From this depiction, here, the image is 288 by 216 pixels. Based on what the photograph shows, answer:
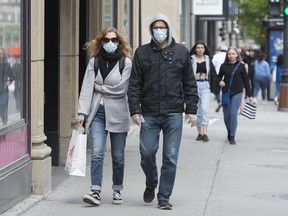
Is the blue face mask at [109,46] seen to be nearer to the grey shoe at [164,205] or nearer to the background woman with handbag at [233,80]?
the grey shoe at [164,205]

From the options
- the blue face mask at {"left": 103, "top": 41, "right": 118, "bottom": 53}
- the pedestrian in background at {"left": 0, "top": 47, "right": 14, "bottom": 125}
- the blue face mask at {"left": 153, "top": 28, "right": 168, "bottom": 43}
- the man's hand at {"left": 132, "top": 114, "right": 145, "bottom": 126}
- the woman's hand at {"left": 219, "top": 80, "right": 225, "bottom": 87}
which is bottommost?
the man's hand at {"left": 132, "top": 114, "right": 145, "bottom": 126}

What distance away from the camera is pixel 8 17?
8953 millimetres

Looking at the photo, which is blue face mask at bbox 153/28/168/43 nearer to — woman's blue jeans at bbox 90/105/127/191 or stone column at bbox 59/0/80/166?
woman's blue jeans at bbox 90/105/127/191

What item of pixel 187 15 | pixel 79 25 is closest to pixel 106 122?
pixel 79 25

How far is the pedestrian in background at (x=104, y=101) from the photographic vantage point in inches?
369

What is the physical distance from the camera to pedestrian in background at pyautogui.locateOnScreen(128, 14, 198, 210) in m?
9.14

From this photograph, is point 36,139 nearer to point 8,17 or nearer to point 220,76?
point 8,17

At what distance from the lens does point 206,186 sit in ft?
36.5

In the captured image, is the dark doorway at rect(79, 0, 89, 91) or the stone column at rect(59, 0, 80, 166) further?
the dark doorway at rect(79, 0, 89, 91)

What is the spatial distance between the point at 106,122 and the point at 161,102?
627 mm

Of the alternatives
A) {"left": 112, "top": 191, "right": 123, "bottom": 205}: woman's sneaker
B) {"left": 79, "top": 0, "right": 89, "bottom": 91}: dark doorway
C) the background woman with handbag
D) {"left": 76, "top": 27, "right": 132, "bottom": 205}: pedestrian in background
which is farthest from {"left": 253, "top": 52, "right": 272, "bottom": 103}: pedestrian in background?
{"left": 76, "top": 27, "right": 132, "bottom": 205}: pedestrian in background

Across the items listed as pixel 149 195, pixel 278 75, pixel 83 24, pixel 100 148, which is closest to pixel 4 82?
pixel 100 148

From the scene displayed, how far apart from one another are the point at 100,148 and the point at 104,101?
0.47 m

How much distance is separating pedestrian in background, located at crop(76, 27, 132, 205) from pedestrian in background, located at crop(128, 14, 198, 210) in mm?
261
